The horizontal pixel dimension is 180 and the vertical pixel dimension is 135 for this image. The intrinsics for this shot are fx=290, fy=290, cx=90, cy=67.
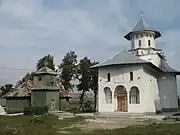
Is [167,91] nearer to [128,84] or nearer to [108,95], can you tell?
[128,84]

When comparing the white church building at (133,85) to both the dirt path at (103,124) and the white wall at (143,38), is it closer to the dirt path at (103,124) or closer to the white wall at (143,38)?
the white wall at (143,38)

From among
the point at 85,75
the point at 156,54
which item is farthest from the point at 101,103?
the point at 85,75

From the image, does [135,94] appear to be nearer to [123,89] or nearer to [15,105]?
[123,89]

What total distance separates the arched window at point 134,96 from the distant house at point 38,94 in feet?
38.9

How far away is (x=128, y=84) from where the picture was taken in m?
38.7

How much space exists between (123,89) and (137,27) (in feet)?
42.3

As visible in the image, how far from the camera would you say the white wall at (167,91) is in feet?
150

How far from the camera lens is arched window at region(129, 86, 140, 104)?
38.5 metres

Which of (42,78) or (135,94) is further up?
(42,78)

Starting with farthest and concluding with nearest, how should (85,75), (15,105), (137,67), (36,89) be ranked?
(85,75)
(15,105)
(36,89)
(137,67)

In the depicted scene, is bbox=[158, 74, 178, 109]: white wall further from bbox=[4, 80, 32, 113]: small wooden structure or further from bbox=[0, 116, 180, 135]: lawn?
bbox=[0, 116, 180, 135]: lawn

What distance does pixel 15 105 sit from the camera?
45438 mm

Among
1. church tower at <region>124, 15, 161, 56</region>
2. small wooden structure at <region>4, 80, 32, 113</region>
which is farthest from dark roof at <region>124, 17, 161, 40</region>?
small wooden structure at <region>4, 80, 32, 113</region>

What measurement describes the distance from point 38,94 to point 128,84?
13.5m
